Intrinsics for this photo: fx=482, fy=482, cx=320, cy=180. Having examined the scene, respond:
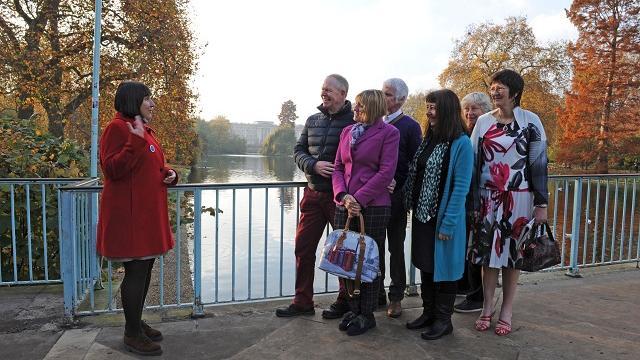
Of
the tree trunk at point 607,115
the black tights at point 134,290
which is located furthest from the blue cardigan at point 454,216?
the tree trunk at point 607,115

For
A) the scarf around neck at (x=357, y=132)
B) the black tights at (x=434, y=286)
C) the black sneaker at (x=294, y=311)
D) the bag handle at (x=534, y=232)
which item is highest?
the scarf around neck at (x=357, y=132)

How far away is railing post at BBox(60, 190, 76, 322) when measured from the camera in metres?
3.39

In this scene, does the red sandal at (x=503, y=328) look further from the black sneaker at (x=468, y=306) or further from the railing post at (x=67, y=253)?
the railing post at (x=67, y=253)

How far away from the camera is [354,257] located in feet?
10.5

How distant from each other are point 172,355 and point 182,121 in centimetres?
1232

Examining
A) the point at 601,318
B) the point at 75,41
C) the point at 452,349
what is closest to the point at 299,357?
the point at 452,349

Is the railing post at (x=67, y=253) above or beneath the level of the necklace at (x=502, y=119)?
beneath

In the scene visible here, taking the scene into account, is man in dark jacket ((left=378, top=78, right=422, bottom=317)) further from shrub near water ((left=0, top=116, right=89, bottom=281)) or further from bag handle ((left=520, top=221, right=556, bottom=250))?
shrub near water ((left=0, top=116, right=89, bottom=281))

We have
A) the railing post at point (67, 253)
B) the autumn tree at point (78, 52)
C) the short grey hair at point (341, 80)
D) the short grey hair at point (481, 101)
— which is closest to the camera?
the railing post at point (67, 253)

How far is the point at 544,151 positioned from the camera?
10.7 ft

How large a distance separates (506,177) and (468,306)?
122 cm

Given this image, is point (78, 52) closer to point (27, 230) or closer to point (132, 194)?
point (27, 230)

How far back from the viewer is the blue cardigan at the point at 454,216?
125 inches

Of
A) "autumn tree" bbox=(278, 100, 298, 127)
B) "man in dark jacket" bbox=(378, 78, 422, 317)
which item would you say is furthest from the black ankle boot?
"autumn tree" bbox=(278, 100, 298, 127)
